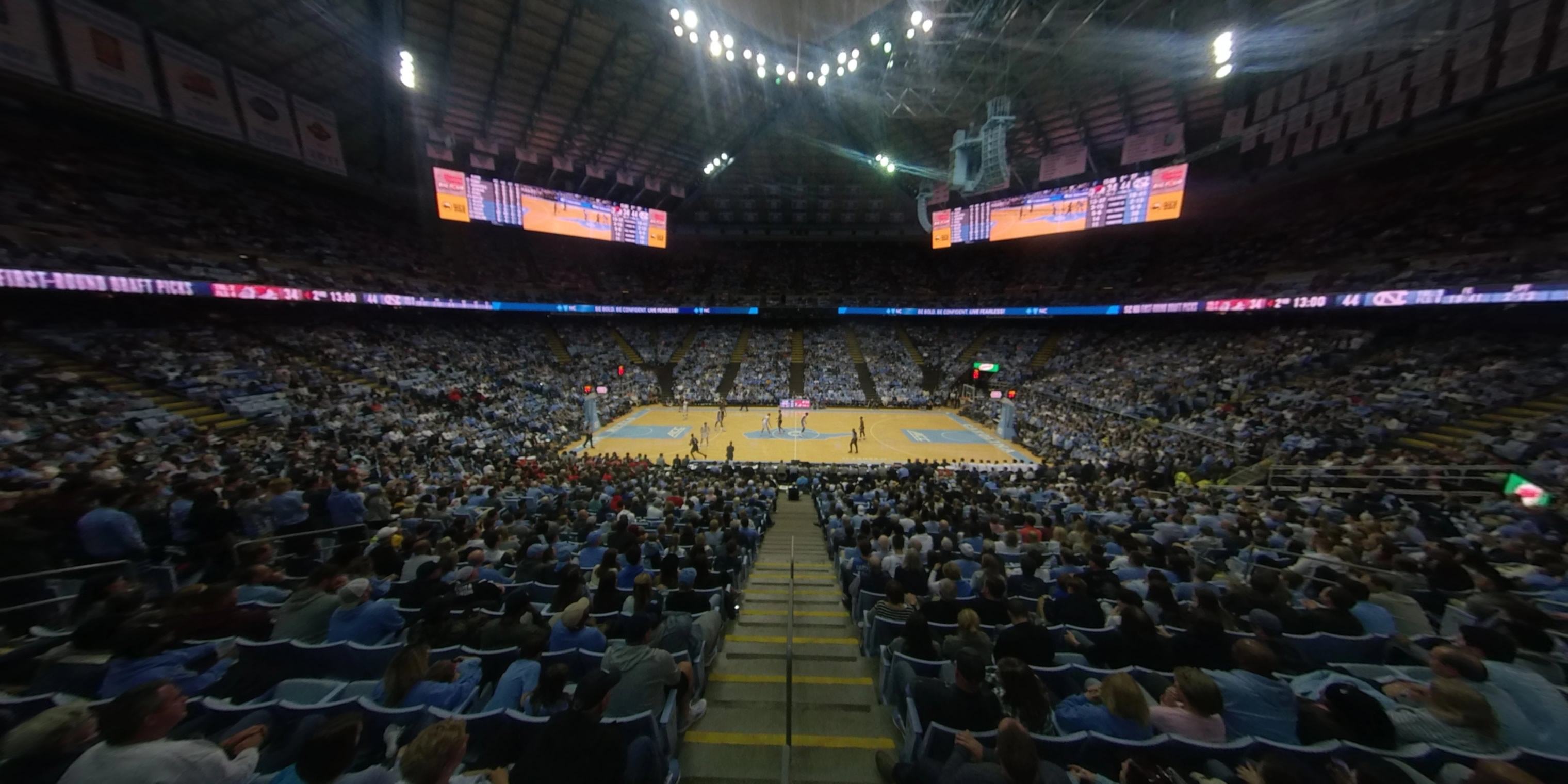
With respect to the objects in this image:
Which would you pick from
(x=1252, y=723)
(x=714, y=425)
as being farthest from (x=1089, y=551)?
(x=714, y=425)

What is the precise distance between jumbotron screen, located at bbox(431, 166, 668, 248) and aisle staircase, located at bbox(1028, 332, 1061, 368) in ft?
111

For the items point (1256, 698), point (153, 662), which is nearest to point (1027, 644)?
point (1256, 698)

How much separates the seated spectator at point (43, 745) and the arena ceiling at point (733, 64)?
2312 cm

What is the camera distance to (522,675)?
405cm

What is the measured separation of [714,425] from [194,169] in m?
30.9

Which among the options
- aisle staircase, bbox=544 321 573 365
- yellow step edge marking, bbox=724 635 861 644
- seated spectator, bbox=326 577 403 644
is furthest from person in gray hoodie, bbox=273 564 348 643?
aisle staircase, bbox=544 321 573 365

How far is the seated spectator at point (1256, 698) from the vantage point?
3607 millimetres

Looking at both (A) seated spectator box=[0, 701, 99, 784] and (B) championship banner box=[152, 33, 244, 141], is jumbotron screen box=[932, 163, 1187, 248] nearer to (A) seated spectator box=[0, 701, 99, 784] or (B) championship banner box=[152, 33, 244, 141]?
(A) seated spectator box=[0, 701, 99, 784]

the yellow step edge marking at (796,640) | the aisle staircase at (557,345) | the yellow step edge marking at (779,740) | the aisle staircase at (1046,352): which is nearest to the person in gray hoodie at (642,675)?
the yellow step edge marking at (779,740)

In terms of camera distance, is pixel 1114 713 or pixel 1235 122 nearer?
pixel 1114 713

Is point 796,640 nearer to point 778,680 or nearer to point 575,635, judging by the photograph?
point 778,680

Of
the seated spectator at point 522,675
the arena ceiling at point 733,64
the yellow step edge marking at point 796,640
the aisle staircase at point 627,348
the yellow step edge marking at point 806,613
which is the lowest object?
the yellow step edge marking at point 806,613

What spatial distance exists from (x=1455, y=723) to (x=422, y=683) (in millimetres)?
7098

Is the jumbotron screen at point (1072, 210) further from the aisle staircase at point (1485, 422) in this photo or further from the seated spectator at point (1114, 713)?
the seated spectator at point (1114, 713)
